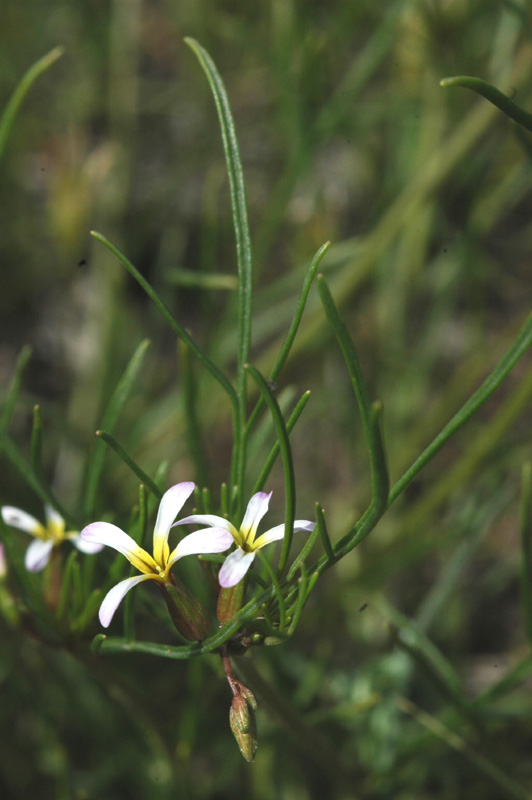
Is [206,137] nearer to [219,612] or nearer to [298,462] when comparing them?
[298,462]

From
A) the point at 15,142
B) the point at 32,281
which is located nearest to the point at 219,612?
the point at 32,281

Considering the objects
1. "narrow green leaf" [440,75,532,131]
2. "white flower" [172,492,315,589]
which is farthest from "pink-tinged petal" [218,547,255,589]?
"narrow green leaf" [440,75,532,131]

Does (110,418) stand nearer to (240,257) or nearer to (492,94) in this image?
(240,257)

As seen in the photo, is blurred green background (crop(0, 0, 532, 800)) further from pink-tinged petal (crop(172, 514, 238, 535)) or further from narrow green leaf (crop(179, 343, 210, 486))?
pink-tinged petal (crop(172, 514, 238, 535))

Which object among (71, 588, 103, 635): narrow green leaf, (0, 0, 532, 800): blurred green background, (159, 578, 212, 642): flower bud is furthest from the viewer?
(0, 0, 532, 800): blurred green background

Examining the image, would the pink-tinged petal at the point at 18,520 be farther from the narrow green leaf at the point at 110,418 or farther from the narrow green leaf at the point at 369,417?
the narrow green leaf at the point at 369,417

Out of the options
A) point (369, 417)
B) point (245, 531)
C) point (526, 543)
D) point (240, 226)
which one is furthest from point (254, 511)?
point (526, 543)
